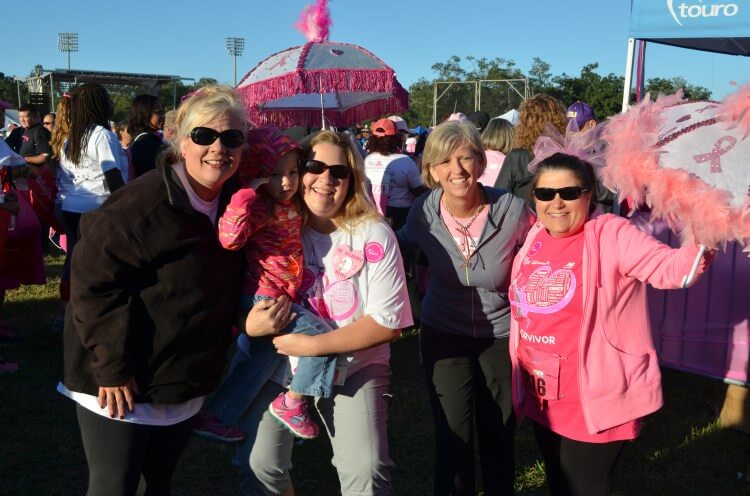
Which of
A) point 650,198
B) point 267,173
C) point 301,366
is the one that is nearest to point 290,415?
point 301,366

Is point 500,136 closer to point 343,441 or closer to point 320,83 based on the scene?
point 320,83

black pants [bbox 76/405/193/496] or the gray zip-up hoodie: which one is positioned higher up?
the gray zip-up hoodie

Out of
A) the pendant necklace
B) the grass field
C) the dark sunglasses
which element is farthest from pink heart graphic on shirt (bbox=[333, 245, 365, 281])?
the grass field

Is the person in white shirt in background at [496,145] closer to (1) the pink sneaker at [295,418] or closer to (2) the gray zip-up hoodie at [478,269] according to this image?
→ (2) the gray zip-up hoodie at [478,269]

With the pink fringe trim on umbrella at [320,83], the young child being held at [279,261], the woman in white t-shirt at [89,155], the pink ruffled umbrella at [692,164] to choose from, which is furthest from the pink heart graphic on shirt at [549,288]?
the woman in white t-shirt at [89,155]

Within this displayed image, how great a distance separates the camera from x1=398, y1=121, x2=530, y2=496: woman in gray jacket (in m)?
2.82

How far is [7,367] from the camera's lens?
16.7ft

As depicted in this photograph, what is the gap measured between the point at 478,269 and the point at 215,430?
1.26 metres

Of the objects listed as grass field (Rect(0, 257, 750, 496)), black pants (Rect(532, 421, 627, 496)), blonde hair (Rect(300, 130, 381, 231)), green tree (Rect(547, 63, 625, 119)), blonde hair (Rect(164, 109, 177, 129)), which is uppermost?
green tree (Rect(547, 63, 625, 119))

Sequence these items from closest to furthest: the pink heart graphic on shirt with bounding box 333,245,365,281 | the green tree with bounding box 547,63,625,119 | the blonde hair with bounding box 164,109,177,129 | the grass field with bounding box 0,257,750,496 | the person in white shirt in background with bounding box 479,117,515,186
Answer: the blonde hair with bounding box 164,109,177,129
the pink heart graphic on shirt with bounding box 333,245,365,281
the grass field with bounding box 0,257,750,496
the person in white shirt in background with bounding box 479,117,515,186
the green tree with bounding box 547,63,625,119

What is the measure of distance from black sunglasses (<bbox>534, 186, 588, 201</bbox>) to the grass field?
1846 mm

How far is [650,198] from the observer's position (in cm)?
194

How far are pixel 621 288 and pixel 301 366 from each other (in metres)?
1.17

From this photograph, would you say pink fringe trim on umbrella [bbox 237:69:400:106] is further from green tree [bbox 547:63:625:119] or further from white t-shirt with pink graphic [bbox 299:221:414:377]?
green tree [bbox 547:63:625:119]
